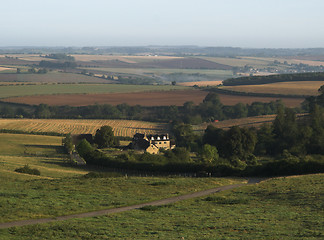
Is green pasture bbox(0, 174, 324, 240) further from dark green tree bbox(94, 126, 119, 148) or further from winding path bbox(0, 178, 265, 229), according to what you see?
dark green tree bbox(94, 126, 119, 148)

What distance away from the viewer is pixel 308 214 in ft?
94.2

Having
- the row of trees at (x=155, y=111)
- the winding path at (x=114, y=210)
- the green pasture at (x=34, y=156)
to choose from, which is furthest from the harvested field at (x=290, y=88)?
the winding path at (x=114, y=210)

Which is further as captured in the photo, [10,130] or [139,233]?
[10,130]

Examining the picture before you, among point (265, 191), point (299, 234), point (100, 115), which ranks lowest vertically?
point (100, 115)

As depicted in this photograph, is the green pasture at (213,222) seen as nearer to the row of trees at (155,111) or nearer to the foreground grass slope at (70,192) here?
the foreground grass slope at (70,192)

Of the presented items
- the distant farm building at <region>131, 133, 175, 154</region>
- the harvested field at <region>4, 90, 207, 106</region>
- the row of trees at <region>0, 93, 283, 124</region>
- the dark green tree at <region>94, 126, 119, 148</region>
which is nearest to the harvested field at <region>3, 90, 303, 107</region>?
the harvested field at <region>4, 90, 207, 106</region>

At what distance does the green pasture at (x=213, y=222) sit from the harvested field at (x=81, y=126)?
7591 cm

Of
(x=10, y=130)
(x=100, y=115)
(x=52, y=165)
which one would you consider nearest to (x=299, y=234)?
(x=52, y=165)

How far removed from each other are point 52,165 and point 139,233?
45426 millimetres

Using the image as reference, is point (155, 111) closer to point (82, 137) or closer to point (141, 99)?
point (141, 99)

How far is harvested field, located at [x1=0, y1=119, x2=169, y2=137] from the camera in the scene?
364 feet

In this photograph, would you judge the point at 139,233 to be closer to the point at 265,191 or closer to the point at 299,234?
the point at 299,234

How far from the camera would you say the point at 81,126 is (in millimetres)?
117875

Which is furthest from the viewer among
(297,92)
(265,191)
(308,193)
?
(297,92)
